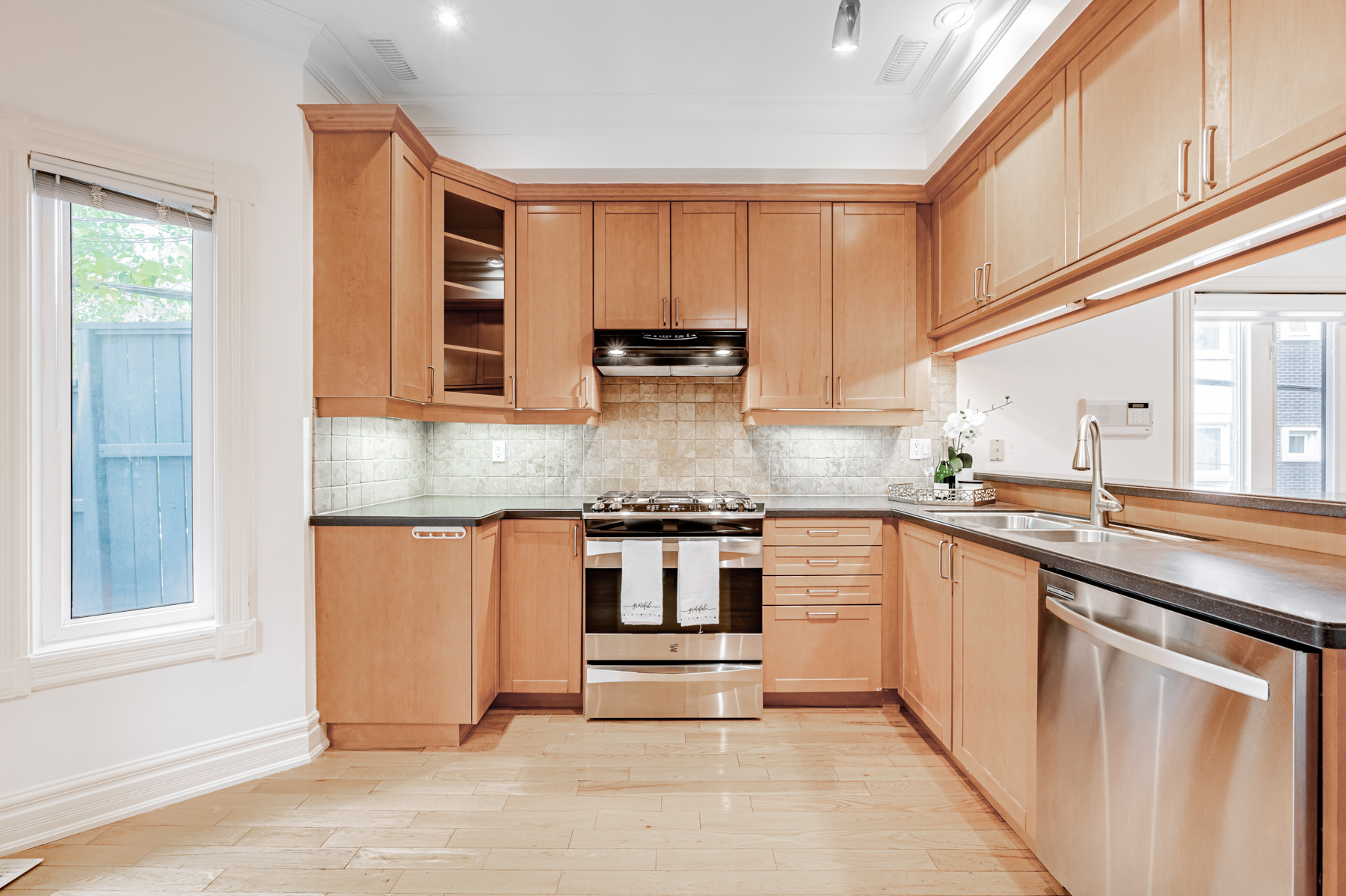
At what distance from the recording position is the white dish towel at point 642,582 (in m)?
2.60

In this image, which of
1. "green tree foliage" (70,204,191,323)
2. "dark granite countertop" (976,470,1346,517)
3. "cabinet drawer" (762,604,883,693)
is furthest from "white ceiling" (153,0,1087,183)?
"cabinet drawer" (762,604,883,693)

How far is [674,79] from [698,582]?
7.21 feet

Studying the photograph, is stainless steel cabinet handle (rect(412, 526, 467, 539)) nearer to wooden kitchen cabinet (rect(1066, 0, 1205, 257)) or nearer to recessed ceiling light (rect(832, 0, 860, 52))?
recessed ceiling light (rect(832, 0, 860, 52))

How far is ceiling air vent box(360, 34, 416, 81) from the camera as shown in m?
2.27

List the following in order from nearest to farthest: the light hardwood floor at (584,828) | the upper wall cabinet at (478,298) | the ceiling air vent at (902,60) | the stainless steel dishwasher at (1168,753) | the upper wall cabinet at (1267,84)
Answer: the stainless steel dishwasher at (1168,753) → the upper wall cabinet at (1267,84) → the light hardwood floor at (584,828) → the ceiling air vent at (902,60) → the upper wall cabinet at (478,298)

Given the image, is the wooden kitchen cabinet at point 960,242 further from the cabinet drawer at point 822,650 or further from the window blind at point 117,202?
the window blind at point 117,202

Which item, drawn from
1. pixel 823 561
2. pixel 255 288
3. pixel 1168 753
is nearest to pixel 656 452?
pixel 823 561

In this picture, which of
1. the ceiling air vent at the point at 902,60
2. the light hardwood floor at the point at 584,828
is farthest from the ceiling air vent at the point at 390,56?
the light hardwood floor at the point at 584,828

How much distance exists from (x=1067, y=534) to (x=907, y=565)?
0.65 m

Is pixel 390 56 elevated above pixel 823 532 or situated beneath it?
elevated above

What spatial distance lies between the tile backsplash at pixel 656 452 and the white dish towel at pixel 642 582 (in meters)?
0.69

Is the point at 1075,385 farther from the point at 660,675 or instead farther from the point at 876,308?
the point at 660,675

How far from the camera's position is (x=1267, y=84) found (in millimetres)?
1266

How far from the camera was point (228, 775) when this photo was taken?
6.84 ft
